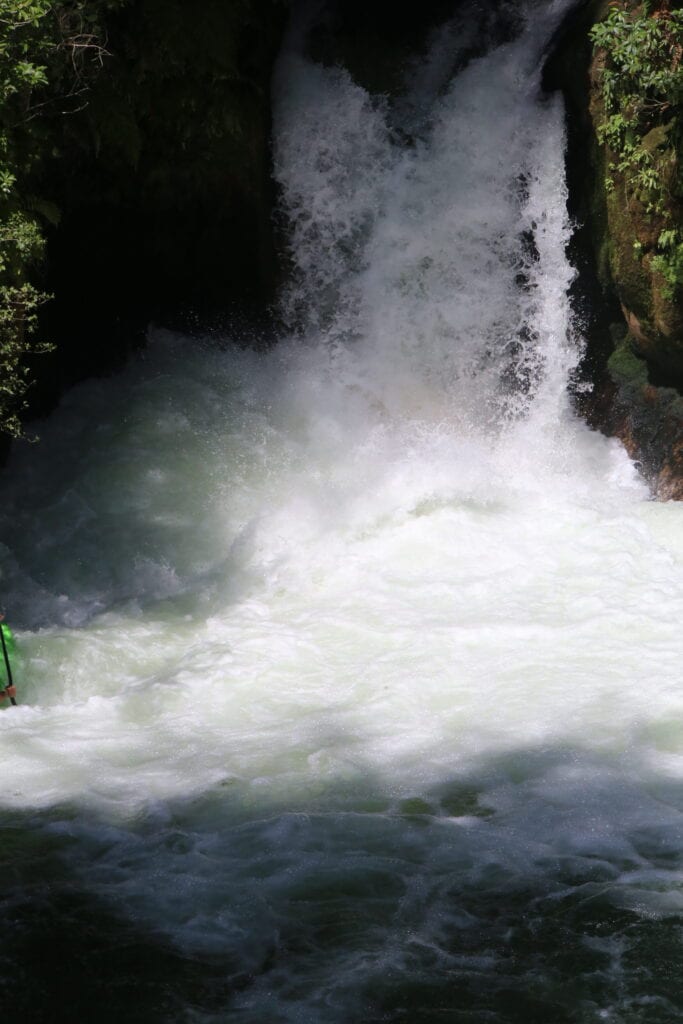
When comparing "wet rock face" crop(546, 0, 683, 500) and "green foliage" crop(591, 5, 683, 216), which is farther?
"wet rock face" crop(546, 0, 683, 500)

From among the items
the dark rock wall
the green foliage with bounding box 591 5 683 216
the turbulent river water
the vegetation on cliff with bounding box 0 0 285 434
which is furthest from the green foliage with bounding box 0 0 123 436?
the green foliage with bounding box 591 5 683 216

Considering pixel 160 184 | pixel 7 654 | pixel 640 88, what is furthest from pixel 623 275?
pixel 7 654

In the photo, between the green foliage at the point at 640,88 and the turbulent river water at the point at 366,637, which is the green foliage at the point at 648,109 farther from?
the turbulent river water at the point at 366,637

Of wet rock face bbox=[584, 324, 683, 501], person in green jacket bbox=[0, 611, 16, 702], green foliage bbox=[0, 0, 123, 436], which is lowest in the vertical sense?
person in green jacket bbox=[0, 611, 16, 702]

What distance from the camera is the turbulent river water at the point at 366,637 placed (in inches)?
202

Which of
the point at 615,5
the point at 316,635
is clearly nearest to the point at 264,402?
the point at 316,635

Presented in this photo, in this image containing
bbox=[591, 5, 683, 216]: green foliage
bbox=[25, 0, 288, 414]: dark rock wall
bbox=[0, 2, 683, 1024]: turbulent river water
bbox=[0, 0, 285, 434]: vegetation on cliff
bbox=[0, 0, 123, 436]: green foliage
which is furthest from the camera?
bbox=[25, 0, 288, 414]: dark rock wall

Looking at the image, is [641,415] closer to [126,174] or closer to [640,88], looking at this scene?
[640,88]

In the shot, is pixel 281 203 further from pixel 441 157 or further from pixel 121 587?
pixel 121 587

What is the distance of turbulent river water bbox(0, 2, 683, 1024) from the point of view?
5.12 m

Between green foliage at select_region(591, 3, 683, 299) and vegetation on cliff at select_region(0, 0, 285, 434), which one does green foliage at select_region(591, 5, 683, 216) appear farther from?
vegetation on cliff at select_region(0, 0, 285, 434)

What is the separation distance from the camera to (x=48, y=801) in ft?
21.0

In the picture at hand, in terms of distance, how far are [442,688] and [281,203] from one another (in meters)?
7.08

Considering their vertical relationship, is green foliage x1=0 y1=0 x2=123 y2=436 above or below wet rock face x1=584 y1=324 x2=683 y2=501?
above
